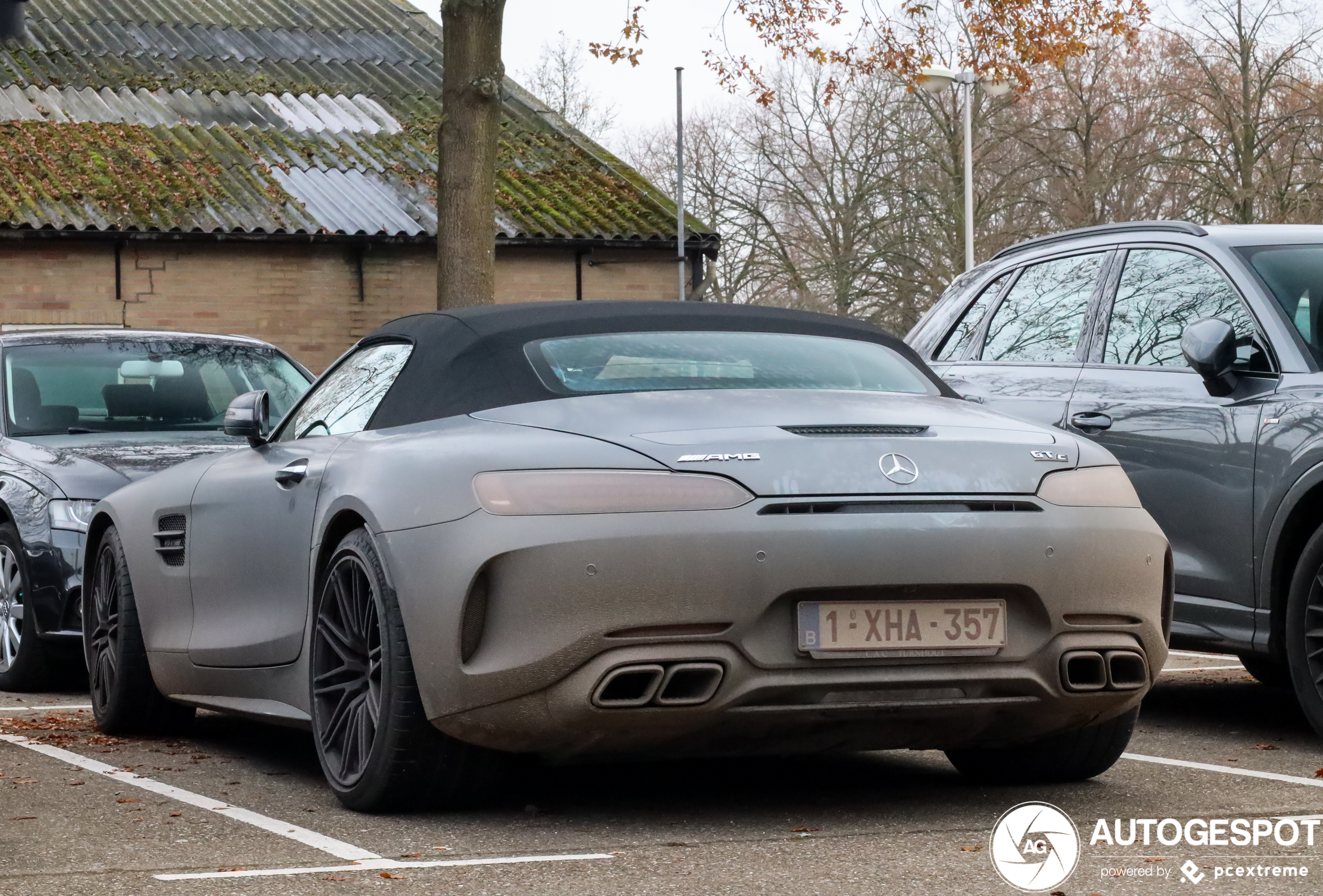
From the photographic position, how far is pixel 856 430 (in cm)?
470

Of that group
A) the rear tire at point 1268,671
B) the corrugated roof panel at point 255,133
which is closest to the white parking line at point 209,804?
the rear tire at point 1268,671

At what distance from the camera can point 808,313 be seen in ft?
19.1

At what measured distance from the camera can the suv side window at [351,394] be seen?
5.59 meters

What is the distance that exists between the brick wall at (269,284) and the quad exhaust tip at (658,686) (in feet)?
61.9

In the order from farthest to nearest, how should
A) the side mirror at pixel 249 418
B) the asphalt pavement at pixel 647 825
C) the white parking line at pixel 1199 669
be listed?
the white parking line at pixel 1199 669 → the side mirror at pixel 249 418 → the asphalt pavement at pixel 647 825

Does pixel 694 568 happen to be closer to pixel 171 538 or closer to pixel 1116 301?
pixel 171 538

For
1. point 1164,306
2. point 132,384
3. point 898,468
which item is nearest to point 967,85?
point 132,384

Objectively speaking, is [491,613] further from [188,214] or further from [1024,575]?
[188,214]

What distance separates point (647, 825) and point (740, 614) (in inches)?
27.7

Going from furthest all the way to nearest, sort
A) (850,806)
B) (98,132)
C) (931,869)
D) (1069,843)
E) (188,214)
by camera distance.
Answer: (98,132) → (188,214) → (850,806) → (1069,843) → (931,869)

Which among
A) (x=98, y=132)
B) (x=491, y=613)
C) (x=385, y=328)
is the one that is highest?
(x=98, y=132)

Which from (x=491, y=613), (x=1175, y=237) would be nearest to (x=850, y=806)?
(x=491, y=613)

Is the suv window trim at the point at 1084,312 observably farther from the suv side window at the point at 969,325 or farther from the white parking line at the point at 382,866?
the white parking line at the point at 382,866

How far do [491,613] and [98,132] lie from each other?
70.5 feet
